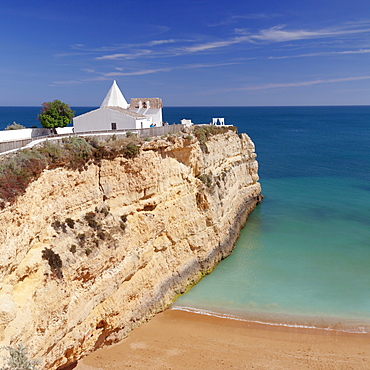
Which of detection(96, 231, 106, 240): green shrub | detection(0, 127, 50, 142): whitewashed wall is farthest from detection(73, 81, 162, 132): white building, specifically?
detection(96, 231, 106, 240): green shrub

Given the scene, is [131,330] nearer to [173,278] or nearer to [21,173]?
[173,278]

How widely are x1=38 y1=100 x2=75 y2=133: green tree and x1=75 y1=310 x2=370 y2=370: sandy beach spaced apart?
44.6 feet

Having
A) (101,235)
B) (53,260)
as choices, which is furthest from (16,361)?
(101,235)

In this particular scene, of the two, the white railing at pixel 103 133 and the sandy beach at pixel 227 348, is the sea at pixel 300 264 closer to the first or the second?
the sandy beach at pixel 227 348

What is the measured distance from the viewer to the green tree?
20.7 meters

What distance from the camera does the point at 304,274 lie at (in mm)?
19375

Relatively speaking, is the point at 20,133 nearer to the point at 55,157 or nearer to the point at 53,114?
the point at 53,114

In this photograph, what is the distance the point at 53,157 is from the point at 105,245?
13.7 ft

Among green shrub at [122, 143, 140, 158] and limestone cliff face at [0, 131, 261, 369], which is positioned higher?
green shrub at [122, 143, 140, 158]

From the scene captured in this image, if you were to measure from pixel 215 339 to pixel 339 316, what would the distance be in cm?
630

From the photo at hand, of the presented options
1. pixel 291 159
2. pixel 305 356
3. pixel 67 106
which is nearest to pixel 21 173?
pixel 67 106

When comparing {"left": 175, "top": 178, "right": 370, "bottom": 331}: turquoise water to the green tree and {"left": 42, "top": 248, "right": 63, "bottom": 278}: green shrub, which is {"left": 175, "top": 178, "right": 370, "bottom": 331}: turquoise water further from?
the green tree

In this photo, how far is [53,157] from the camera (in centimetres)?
1300

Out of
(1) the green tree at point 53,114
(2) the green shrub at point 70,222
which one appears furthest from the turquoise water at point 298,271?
(1) the green tree at point 53,114
